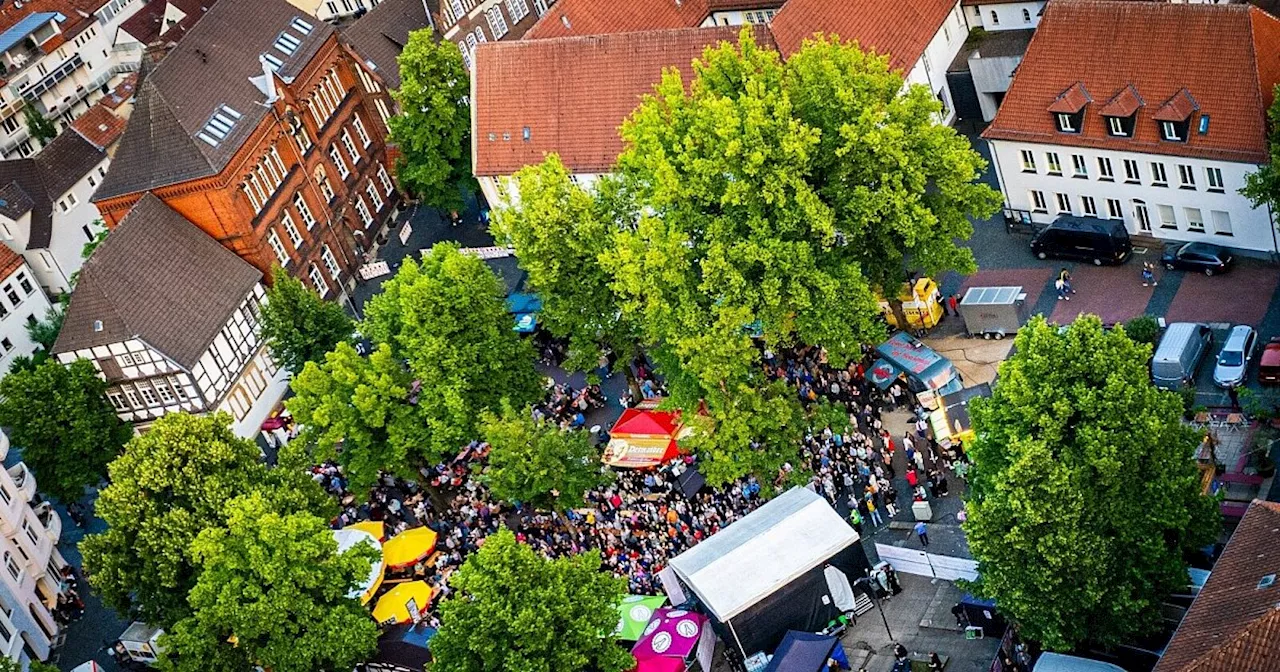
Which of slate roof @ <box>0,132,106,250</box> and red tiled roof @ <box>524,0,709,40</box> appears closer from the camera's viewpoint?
red tiled roof @ <box>524,0,709,40</box>

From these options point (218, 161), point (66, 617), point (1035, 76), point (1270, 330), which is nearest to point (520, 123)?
point (218, 161)

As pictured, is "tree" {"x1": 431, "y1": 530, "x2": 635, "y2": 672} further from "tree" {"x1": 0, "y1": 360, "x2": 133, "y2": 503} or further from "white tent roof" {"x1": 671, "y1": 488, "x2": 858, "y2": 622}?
"tree" {"x1": 0, "y1": 360, "x2": 133, "y2": 503}

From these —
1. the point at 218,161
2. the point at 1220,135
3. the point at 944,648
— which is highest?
the point at 218,161

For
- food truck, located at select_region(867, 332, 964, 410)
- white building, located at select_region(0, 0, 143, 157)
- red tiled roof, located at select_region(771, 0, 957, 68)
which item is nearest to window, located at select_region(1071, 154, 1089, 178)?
food truck, located at select_region(867, 332, 964, 410)

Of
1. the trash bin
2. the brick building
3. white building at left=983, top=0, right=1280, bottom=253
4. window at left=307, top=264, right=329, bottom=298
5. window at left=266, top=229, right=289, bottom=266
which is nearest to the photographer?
the trash bin

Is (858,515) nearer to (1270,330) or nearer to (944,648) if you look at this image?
(944,648)

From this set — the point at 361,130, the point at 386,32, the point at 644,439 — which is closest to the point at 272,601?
the point at 644,439

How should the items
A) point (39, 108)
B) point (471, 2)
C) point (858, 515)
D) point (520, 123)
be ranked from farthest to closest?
point (39, 108) → point (471, 2) → point (520, 123) → point (858, 515)

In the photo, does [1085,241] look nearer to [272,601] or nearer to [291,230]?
[272,601]
